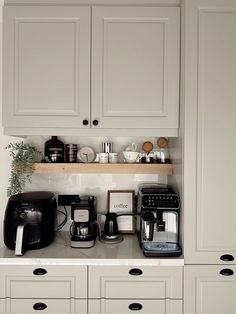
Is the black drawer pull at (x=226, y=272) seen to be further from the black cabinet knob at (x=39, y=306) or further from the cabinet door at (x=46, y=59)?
the cabinet door at (x=46, y=59)

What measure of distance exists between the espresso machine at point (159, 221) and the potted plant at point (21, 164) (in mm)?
795

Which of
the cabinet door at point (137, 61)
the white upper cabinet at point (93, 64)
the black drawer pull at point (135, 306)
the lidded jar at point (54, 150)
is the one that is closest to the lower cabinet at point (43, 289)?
the black drawer pull at point (135, 306)

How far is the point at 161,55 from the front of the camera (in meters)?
1.72

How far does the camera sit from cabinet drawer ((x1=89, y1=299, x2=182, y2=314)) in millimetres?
1589

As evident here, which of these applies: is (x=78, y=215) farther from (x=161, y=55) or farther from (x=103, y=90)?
(x=161, y=55)

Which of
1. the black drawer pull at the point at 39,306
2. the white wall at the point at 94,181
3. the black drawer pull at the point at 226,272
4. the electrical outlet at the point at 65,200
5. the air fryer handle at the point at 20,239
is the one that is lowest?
the black drawer pull at the point at 39,306

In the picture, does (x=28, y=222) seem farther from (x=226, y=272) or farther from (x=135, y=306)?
(x=226, y=272)

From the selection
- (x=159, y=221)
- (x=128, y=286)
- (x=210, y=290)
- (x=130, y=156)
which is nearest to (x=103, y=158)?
(x=130, y=156)

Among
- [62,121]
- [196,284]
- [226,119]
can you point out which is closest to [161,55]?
[226,119]

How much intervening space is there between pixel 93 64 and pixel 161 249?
1.15m

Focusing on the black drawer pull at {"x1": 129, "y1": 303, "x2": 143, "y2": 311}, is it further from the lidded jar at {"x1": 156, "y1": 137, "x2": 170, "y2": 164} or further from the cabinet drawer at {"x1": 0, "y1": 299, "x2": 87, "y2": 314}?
the lidded jar at {"x1": 156, "y1": 137, "x2": 170, "y2": 164}

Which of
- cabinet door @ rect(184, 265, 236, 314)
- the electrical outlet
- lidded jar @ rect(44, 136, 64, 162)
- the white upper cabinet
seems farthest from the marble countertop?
the white upper cabinet

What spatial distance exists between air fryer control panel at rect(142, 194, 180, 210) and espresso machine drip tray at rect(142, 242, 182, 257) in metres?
0.22

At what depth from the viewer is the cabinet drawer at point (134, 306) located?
5.21 ft
